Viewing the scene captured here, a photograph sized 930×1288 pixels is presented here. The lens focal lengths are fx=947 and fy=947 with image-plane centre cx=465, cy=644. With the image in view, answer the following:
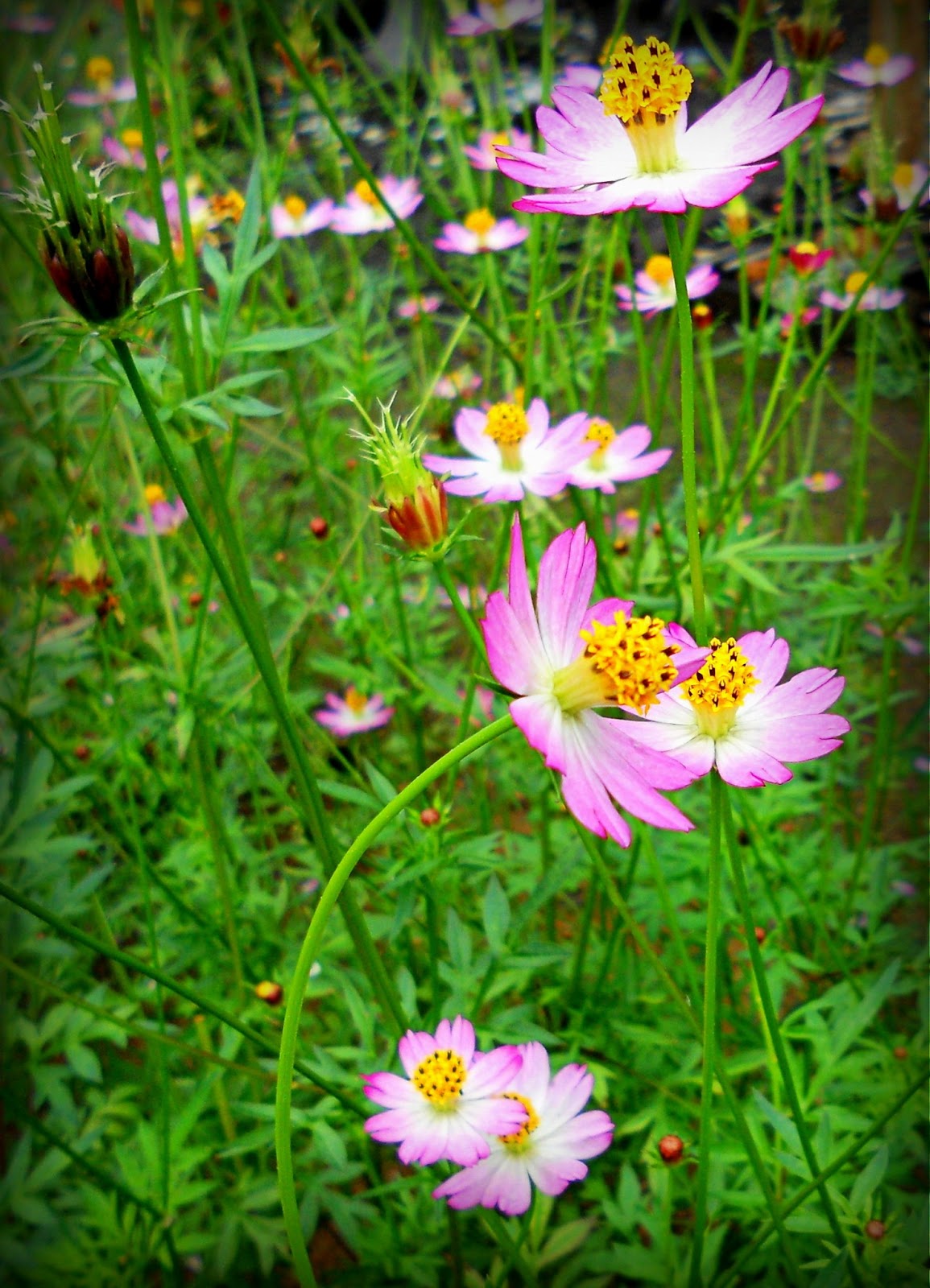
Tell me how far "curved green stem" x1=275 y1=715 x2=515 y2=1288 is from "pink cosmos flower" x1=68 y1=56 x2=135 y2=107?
1.43 metres

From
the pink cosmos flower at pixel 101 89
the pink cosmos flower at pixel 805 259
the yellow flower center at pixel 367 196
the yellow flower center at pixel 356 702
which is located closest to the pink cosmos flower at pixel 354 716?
the yellow flower center at pixel 356 702

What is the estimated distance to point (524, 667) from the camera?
1.17 ft

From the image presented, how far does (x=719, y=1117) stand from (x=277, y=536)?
3.15ft

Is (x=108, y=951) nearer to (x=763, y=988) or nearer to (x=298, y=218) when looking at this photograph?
(x=763, y=988)

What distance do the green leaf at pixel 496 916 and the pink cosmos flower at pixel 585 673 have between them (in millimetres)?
Result: 269

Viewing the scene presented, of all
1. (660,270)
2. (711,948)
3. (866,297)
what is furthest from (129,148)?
(711,948)

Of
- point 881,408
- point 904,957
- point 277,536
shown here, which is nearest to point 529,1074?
point 904,957

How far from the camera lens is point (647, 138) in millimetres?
396

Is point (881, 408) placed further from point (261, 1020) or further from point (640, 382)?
point (261, 1020)

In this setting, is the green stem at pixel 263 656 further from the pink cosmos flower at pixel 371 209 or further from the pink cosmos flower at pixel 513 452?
the pink cosmos flower at pixel 371 209

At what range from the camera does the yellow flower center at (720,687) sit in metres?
0.40

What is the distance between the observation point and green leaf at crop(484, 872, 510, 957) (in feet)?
2.04

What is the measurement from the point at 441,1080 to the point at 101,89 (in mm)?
1542

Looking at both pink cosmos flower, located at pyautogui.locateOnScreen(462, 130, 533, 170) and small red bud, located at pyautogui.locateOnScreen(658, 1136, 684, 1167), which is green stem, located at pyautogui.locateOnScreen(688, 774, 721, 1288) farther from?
pink cosmos flower, located at pyautogui.locateOnScreen(462, 130, 533, 170)
